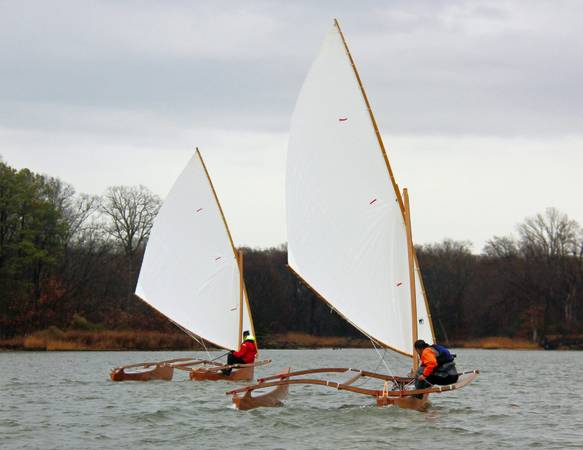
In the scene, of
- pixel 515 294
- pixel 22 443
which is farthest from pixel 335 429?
pixel 515 294

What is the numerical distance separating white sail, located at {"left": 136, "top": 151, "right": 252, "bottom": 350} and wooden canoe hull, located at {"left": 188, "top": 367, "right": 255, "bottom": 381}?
2.14 m

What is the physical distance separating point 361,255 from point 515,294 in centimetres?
5969

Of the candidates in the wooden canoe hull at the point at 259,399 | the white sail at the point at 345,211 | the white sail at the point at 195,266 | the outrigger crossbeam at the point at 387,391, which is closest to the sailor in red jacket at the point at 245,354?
the white sail at the point at 195,266

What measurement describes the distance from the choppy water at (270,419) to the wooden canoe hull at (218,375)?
0.88 feet

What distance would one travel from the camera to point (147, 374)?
30.2 metres

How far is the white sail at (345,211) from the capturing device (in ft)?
69.4

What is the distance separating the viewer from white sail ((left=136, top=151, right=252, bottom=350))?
3158 cm

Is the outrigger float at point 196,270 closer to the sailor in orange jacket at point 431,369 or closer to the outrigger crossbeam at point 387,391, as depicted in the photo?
the outrigger crossbeam at point 387,391

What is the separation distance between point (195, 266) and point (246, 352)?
4116 millimetres

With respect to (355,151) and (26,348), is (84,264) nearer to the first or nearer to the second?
(26,348)

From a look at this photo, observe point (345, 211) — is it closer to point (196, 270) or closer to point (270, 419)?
point (270, 419)

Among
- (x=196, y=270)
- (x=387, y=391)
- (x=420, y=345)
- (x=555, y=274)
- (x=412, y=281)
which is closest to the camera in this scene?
(x=420, y=345)

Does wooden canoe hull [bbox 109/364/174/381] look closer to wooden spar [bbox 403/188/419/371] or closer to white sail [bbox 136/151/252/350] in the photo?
white sail [bbox 136/151/252/350]

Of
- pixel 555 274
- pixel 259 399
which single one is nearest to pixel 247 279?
pixel 555 274
